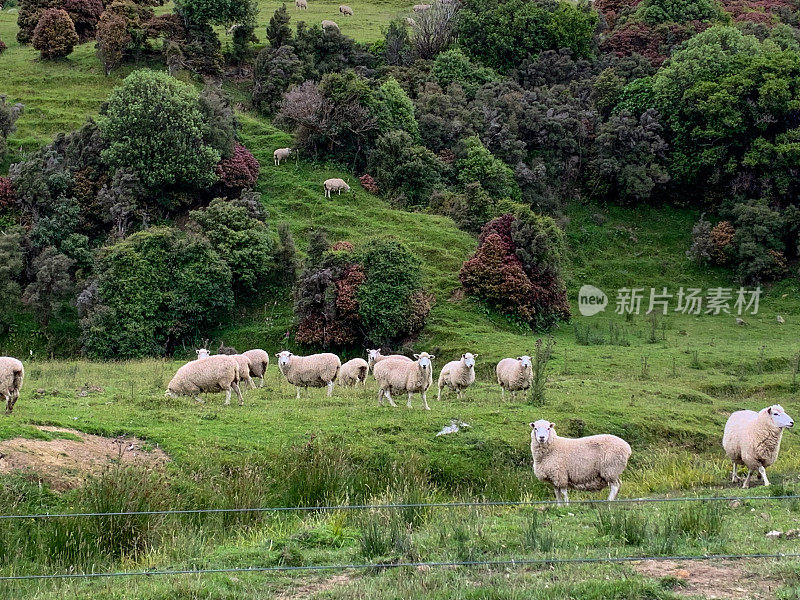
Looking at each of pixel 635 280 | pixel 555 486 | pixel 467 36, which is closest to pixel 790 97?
pixel 635 280

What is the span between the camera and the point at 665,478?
14297 mm

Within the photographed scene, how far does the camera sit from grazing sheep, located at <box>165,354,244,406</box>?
65.2 feet

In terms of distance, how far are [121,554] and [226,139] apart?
3346cm

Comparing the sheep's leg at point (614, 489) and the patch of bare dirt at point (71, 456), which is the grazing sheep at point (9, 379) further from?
the sheep's leg at point (614, 489)

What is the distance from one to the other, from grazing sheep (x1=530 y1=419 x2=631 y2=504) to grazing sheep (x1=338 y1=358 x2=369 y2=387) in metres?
10.5

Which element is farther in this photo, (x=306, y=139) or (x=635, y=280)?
(x=306, y=139)

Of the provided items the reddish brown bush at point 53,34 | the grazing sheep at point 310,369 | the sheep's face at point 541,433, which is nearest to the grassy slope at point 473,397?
the grazing sheep at point 310,369

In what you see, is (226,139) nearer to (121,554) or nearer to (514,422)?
(514,422)

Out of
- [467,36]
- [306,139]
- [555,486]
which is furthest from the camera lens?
[467,36]

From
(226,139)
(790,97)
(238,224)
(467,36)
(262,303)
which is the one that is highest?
(467,36)

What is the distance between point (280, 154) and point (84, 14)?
2200cm

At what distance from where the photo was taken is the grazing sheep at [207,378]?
65.2 ft

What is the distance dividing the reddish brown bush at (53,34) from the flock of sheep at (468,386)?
32.5 meters

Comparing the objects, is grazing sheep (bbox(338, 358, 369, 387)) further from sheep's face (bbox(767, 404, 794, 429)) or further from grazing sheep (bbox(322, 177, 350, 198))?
grazing sheep (bbox(322, 177, 350, 198))
